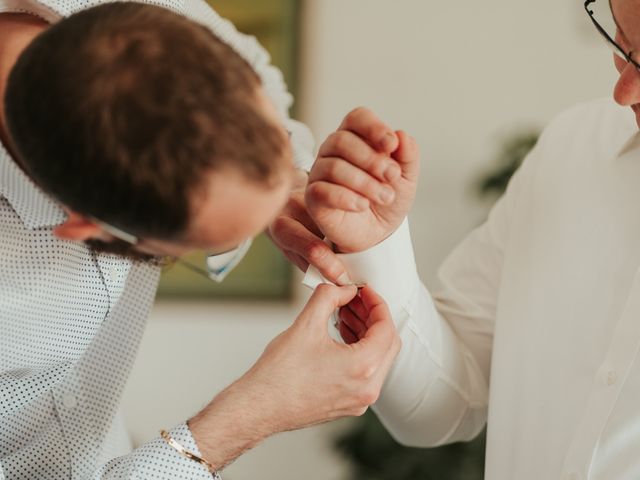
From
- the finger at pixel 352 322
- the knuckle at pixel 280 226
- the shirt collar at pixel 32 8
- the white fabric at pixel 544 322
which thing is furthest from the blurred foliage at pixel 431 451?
the shirt collar at pixel 32 8

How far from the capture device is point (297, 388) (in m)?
1.24

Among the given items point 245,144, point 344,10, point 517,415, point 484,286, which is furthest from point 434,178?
point 245,144

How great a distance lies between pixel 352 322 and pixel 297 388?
23 centimetres

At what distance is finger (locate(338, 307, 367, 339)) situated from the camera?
4.67ft

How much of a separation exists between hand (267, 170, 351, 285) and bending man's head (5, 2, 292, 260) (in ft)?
1.36

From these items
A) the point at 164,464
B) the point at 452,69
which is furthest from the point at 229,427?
the point at 452,69

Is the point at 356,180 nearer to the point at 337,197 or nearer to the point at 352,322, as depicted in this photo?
the point at 337,197

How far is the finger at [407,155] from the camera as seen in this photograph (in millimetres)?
1287

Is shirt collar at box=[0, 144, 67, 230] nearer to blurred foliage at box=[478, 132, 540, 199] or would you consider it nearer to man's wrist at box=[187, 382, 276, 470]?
man's wrist at box=[187, 382, 276, 470]

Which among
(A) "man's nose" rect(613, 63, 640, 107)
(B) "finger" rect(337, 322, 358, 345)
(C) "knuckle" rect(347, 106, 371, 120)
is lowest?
(B) "finger" rect(337, 322, 358, 345)

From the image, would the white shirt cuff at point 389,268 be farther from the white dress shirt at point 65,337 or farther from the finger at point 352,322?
the white dress shirt at point 65,337

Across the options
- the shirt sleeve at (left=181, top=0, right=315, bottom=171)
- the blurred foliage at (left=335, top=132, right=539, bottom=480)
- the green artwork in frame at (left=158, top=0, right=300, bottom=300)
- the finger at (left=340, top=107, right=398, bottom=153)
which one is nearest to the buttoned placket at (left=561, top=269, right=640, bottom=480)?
the finger at (left=340, top=107, right=398, bottom=153)

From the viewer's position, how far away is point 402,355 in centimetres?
157

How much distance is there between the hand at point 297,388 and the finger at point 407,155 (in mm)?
221
